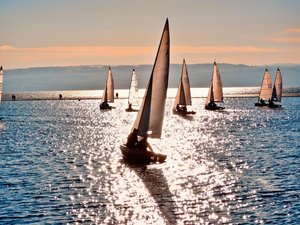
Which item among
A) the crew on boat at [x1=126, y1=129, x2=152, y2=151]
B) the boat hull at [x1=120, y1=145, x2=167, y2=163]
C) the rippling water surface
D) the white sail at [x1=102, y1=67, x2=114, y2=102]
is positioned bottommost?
the rippling water surface

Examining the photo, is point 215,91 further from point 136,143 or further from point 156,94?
point 136,143

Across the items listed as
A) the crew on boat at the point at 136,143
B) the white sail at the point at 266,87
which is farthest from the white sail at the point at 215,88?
the crew on boat at the point at 136,143

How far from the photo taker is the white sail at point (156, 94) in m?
53.8

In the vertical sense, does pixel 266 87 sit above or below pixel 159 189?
above

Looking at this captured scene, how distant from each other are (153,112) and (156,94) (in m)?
1.73

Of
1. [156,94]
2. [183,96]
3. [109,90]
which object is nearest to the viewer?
[156,94]

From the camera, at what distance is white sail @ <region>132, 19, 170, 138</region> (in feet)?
176

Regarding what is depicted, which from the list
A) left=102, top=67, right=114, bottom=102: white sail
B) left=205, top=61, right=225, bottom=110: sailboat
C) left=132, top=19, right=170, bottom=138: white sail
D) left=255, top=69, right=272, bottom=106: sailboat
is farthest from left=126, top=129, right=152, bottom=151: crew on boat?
left=102, top=67, right=114, bottom=102: white sail

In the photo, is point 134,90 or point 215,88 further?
point 134,90

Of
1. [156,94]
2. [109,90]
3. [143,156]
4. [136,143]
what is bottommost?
[143,156]

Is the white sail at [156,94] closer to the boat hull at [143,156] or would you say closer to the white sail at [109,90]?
the boat hull at [143,156]

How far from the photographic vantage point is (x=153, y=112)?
54.9 metres

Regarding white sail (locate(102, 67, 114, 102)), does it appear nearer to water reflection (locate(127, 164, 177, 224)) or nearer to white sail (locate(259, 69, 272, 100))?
white sail (locate(259, 69, 272, 100))

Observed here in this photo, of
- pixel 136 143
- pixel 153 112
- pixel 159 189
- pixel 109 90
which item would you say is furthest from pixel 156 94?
pixel 109 90
